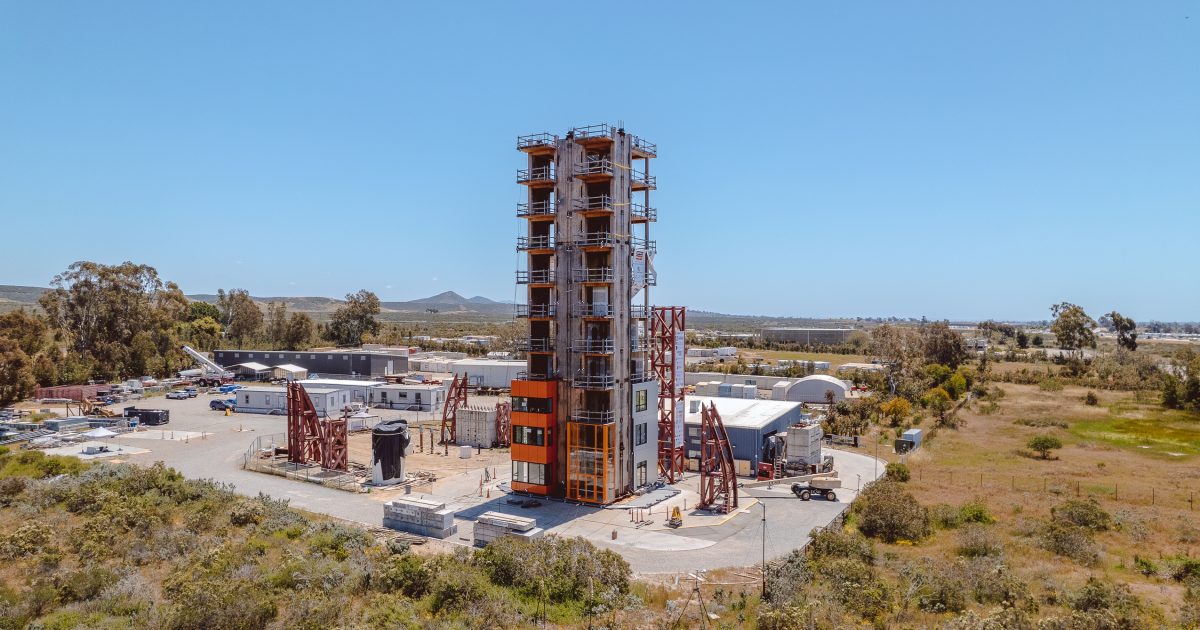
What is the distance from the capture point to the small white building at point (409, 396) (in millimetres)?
65938

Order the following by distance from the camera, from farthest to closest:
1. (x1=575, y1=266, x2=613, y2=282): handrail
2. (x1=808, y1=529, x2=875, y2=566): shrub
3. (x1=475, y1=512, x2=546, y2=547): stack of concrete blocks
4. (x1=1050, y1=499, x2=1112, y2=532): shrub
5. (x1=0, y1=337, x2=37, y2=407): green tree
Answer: (x1=0, y1=337, x2=37, y2=407): green tree < (x1=575, y1=266, x2=613, y2=282): handrail < (x1=1050, y1=499, x2=1112, y2=532): shrub < (x1=475, y1=512, x2=546, y2=547): stack of concrete blocks < (x1=808, y1=529, x2=875, y2=566): shrub

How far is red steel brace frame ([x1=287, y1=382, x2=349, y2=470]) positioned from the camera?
41.4m

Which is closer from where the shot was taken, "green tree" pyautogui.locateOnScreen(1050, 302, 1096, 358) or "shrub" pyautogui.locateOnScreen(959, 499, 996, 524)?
"shrub" pyautogui.locateOnScreen(959, 499, 996, 524)

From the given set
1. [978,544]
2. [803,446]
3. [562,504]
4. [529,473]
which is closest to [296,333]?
[529,473]

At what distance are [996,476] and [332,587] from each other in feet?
122

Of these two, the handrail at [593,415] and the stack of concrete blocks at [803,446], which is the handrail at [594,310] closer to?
the handrail at [593,415]

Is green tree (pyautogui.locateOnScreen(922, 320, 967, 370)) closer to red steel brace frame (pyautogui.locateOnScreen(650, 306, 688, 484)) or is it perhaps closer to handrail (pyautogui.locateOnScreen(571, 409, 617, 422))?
red steel brace frame (pyautogui.locateOnScreen(650, 306, 688, 484))

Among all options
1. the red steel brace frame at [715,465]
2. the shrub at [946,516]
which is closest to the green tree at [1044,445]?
the shrub at [946,516]

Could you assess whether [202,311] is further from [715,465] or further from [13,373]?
[715,465]

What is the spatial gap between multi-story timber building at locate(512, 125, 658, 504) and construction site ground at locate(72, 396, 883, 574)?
2.17 metres

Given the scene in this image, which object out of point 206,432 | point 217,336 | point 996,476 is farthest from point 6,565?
point 217,336

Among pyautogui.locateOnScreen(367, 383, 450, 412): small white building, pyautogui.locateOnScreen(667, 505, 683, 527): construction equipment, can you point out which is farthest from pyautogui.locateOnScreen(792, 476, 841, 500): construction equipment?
pyautogui.locateOnScreen(367, 383, 450, 412): small white building

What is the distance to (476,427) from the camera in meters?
50.0

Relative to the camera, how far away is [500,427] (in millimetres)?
49969
